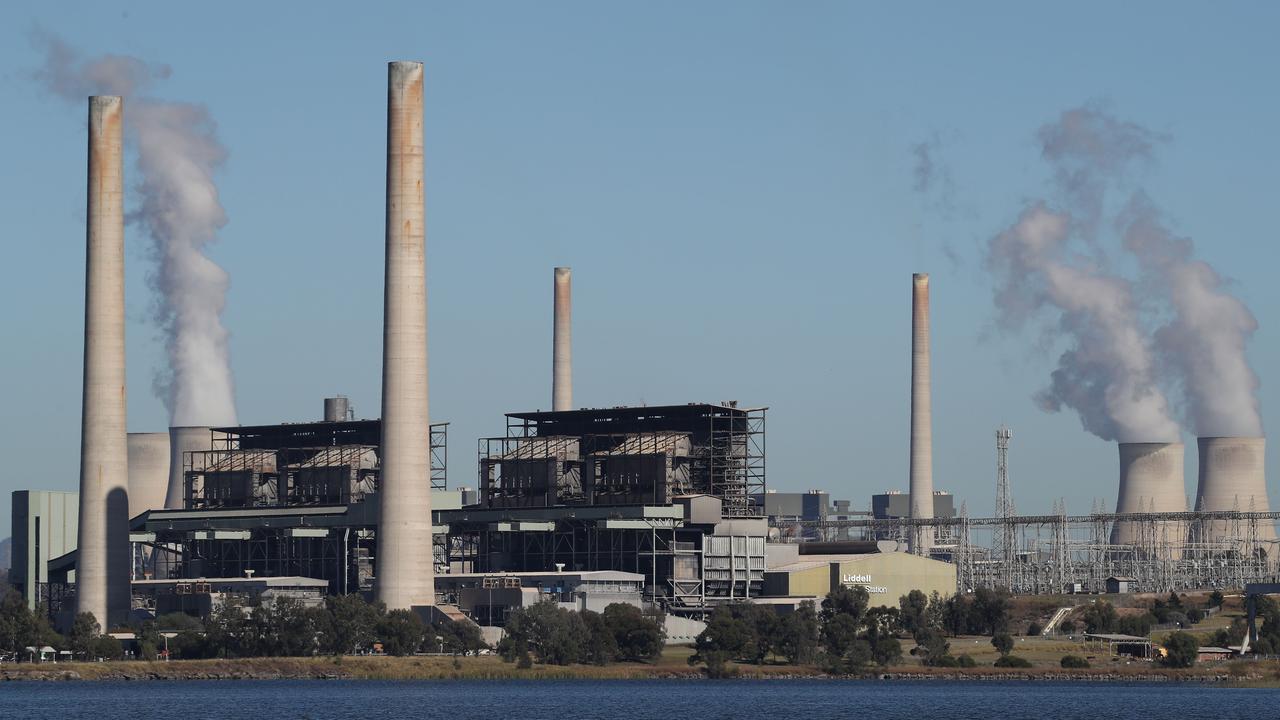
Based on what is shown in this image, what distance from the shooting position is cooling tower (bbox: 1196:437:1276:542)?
486 feet

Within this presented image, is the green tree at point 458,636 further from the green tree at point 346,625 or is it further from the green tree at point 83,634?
the green tree at point 83,634

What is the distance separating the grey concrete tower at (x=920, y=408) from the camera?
538ft

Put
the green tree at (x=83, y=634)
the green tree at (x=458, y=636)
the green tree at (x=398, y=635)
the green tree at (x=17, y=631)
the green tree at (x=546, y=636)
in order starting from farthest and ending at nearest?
1. the green tree at (x=458, y=636)
2. the green tree at (x=17, y=631)
3. the green tree at (x=546, y=636)
4. the green tree at (x=83, y=634)
5. the green tree at (x=398, y=635)

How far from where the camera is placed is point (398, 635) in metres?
103

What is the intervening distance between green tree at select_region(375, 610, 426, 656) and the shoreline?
1.00 m

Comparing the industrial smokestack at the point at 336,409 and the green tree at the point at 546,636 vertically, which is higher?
the industrial smokestack at the point at 336,409

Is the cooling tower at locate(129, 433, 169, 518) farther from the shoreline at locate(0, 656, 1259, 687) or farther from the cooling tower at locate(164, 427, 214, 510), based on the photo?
the shoreline at locate(0, 656, 1259, 687)

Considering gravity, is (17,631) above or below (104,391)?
below

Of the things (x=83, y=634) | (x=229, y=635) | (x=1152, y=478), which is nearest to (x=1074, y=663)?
(x=229, y=635)

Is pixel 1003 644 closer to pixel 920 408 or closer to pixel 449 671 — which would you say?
pixel 449 671

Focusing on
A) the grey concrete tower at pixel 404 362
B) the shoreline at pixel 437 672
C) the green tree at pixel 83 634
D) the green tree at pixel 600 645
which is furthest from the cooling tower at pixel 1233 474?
the green tree at pixel 83 634

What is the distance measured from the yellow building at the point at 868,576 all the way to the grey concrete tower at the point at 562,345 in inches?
1074

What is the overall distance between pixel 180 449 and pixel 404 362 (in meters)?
49.0

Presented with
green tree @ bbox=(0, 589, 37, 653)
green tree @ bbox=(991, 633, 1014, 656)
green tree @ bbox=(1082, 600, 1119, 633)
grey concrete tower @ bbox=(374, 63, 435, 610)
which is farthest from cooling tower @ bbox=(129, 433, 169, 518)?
green tree @ bbox=(991, 633, 1014, 656)
